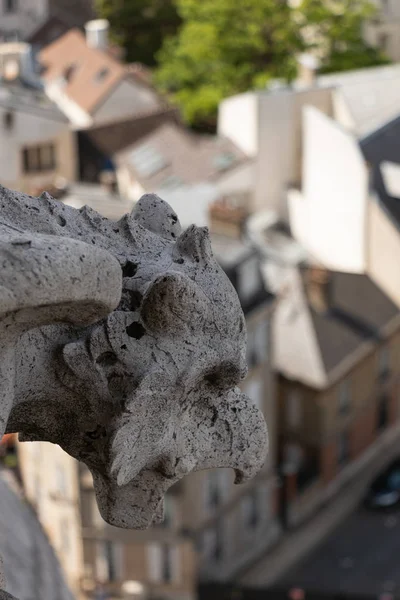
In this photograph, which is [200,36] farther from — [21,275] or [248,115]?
[21,275]

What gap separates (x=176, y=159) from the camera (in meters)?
26.0

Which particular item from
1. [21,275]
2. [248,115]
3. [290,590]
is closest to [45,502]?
[290,590]

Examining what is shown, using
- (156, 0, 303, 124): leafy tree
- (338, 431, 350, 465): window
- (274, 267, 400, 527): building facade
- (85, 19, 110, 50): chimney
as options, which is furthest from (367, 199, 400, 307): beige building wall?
(85, 19, 110, 50): chimney

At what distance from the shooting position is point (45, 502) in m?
19.5

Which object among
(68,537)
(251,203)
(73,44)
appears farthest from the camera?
(73,44)

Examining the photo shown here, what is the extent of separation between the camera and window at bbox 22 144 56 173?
84.9 ft

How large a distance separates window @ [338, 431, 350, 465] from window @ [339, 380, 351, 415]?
50 cm

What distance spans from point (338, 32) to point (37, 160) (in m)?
10.4

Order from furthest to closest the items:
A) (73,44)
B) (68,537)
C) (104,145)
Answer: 1. (73,44)
2. (104,145)
3. (68,537)

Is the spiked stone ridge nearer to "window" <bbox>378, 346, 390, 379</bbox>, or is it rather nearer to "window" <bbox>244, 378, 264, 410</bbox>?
"window" <bbox>244, 378, 264, 410</bbox>

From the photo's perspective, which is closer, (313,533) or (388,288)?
(388,288)

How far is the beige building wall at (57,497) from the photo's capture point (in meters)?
18.4

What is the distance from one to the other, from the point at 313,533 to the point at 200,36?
58.3 ft

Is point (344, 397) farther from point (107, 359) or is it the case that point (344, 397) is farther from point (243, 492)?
point (107, 359)
